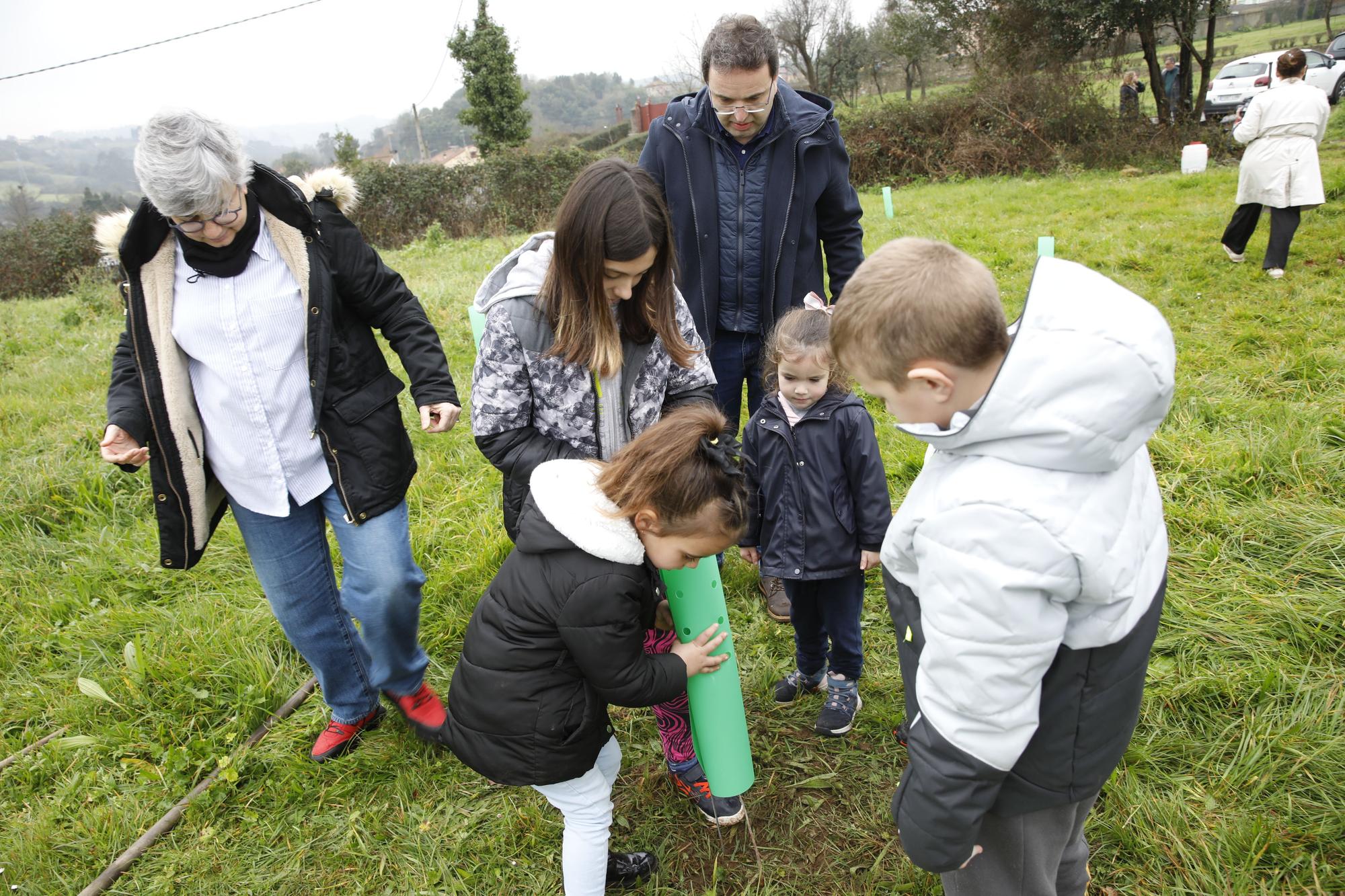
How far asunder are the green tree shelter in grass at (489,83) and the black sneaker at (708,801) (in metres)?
26.7

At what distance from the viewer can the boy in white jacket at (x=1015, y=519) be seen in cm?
114

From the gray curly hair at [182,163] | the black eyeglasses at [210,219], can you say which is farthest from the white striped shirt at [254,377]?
the gray curly hair at [182,163]

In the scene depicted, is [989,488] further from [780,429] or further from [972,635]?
[780,429]

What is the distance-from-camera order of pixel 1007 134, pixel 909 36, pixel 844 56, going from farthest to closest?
pixel 844 56, pixel 909 36, pixel 1007 134

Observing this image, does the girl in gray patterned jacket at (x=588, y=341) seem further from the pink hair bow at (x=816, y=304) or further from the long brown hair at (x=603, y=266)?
the pink hair bow at (x=816, y=304)

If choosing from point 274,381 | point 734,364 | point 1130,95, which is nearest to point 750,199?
point 734,364

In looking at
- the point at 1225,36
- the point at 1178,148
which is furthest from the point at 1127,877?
the point at 1225,36

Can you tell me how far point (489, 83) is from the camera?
87.6ft

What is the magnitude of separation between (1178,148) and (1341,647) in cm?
1342

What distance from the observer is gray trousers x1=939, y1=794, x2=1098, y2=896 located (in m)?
1.49

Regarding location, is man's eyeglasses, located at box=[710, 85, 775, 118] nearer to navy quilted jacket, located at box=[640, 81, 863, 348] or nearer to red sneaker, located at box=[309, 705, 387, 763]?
navy quilted jacket, located at box=[640, 81, 863, 348]

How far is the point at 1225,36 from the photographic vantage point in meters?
32.4

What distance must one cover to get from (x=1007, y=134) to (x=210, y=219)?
15730 millimetres

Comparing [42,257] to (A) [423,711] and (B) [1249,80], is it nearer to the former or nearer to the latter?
(A) [423,711]
